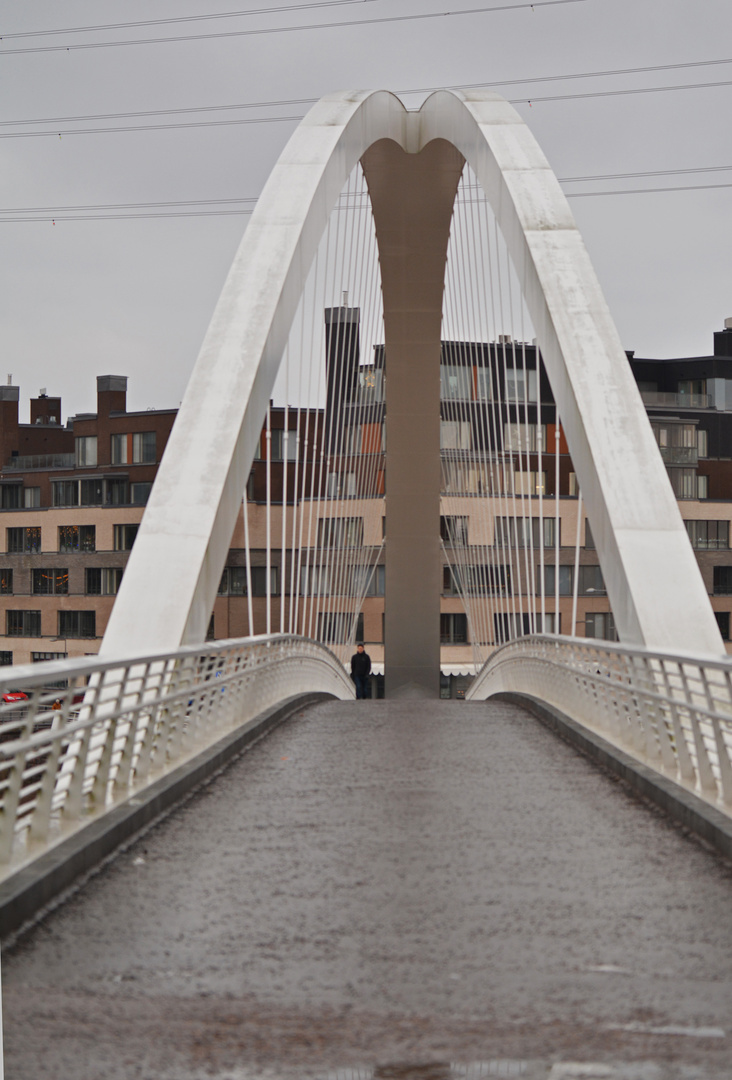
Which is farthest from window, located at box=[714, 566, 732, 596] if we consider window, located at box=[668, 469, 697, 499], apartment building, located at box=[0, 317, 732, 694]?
window, located at box=[668, 469, 697, 499]

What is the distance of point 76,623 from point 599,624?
1011 inches

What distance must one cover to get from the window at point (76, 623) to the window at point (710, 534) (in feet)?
94.3

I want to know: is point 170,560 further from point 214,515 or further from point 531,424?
point 531,424

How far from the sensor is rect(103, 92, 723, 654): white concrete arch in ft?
39.6

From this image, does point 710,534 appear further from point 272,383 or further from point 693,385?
point 272,383

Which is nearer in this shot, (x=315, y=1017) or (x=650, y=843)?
(x=315, y=1017)

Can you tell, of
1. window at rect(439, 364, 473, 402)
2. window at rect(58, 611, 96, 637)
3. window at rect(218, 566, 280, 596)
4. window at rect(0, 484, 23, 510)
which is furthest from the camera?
window at rect(0, 484, 23, 510)

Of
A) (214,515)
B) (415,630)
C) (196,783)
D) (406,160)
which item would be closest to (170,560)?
(214,515)

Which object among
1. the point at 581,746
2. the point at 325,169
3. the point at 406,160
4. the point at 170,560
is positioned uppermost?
the point at 406,160

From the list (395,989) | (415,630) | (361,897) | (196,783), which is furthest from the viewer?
(415,630)

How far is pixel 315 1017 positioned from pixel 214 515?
845 cm

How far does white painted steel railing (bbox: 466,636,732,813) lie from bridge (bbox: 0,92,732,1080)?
0.15 ft

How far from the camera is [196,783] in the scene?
379 inches

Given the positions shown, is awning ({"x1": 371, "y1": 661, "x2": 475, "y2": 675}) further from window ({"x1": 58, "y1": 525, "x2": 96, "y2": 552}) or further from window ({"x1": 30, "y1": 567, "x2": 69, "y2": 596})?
window ({"x1": 30, "y1": 567, "x2": 69, "y2": 596})
